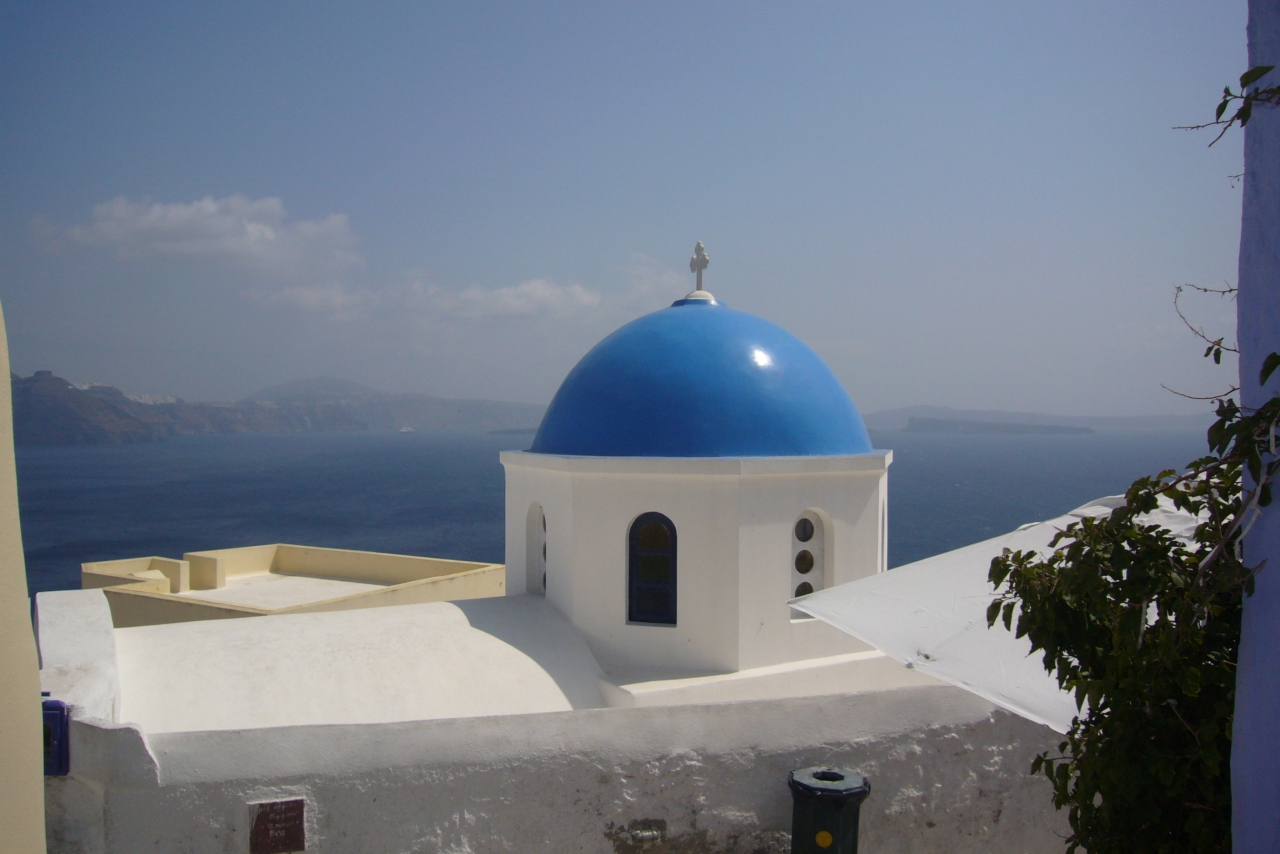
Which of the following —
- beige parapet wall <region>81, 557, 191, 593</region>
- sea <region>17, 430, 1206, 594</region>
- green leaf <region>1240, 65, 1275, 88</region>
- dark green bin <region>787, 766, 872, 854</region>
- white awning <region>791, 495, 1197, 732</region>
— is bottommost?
sea <region>17, 430, 1206, 594</region>

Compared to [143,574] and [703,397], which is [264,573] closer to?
[143,574]

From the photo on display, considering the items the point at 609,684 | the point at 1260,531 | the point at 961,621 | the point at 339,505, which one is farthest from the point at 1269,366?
the point at 339,505

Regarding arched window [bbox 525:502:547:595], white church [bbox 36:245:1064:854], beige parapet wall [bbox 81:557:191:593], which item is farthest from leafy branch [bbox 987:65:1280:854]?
beige parapet wall [bbox 81:557:191:593]

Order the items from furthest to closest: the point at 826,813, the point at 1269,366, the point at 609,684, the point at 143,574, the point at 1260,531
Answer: the point at 143,574 < the point at 609,684 < the point at 826,813 < the point at 1260,531 < the point at 1269,366

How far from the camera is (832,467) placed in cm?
862

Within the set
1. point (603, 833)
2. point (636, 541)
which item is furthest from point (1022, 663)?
point (636, 541)

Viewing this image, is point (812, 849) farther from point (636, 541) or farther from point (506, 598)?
point (506, 598)

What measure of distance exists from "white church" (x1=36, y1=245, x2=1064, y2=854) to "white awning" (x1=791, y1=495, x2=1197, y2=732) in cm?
28

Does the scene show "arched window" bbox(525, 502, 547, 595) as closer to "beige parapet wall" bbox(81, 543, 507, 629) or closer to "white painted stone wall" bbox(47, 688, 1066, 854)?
"white painted stone wall" bbox(47, 688, 1066, 854)

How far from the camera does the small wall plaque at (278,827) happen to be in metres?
5.30

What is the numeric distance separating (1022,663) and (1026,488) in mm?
110817

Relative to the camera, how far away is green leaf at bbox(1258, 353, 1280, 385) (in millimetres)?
2867

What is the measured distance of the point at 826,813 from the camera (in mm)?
5723

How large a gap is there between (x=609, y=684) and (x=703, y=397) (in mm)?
2897
